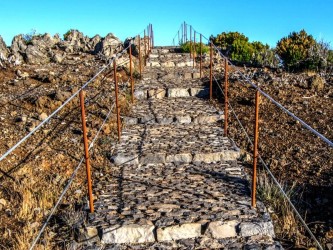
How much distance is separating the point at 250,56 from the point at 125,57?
18.2 ft

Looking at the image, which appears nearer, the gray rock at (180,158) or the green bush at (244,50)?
the gray rock at (180,158)

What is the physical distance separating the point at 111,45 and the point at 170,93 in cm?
472

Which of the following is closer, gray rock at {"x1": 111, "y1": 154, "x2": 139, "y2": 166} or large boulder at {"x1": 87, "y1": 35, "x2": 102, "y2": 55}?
gray rock at {"x1": 111, "y1": 154, "x2": 139, "y2": 166}

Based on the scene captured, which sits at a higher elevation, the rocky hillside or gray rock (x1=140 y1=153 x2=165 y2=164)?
the rocky hillside

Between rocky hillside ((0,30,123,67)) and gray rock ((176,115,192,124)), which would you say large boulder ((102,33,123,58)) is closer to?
rocky hillside ((0,30,123,67))

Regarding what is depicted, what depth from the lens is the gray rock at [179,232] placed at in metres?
4.21

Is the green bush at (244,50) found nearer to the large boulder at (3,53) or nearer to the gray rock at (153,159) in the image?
the large boulder at (3,53)

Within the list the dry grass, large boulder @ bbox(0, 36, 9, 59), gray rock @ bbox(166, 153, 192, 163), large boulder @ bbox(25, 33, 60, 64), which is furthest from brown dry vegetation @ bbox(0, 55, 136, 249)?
the dry grass

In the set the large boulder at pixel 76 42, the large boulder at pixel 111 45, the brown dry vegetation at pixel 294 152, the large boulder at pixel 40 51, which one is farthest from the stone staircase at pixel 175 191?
the large boulder at pixel 76 42

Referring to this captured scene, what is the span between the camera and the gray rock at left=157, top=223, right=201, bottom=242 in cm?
421

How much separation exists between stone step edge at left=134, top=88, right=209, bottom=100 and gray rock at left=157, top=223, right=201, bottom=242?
19.0ft

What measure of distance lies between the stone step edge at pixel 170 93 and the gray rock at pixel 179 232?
578 cm

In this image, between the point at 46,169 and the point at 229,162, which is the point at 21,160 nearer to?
the point at 46,169

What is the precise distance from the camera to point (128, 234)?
422 cm
